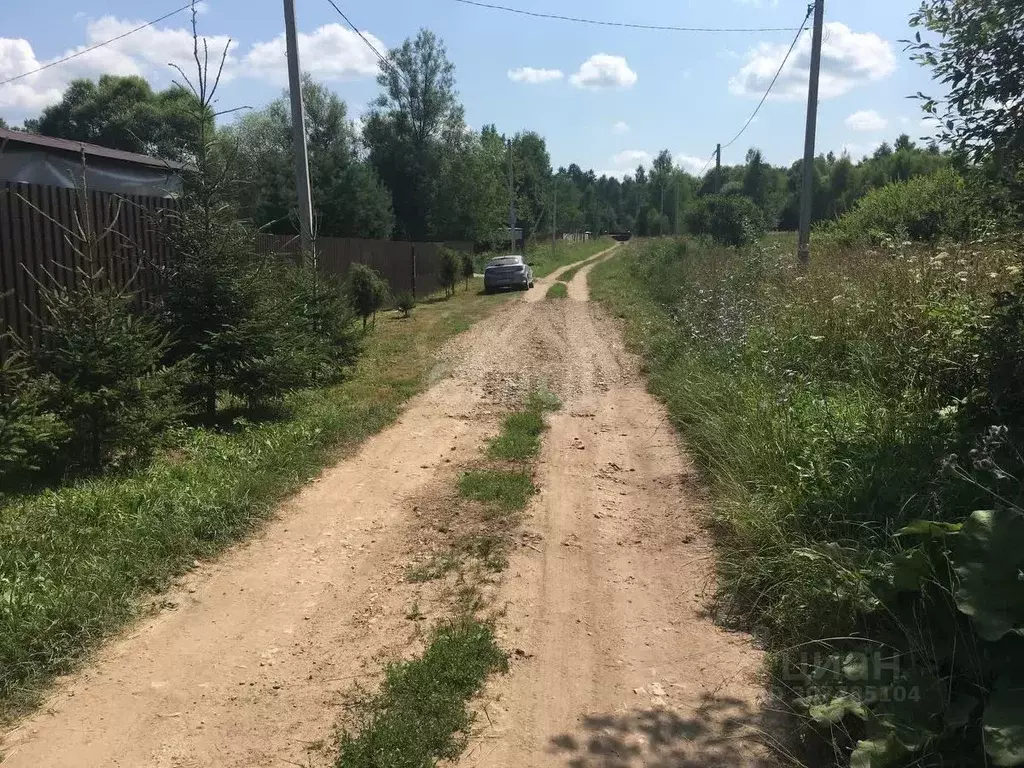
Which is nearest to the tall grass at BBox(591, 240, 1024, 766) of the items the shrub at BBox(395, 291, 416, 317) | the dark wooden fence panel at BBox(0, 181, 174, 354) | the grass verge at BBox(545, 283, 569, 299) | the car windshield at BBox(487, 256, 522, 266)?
the dark wooden fence panel at BBox(0, 181, 174, 354)

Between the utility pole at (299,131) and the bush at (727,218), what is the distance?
20970mm

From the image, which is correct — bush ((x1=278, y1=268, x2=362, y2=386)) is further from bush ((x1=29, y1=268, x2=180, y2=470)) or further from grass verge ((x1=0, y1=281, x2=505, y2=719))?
bush ((x1=29, y1=268, x2=180, y2=470))

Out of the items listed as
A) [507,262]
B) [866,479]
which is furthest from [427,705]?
[507,262]

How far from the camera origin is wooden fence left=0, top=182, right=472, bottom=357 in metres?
7.07

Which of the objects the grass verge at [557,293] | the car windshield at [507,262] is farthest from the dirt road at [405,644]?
the car windshield at [507,262]

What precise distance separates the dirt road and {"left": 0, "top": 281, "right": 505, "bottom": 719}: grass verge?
18 centimetres

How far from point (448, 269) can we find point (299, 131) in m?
14.0

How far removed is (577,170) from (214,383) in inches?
6010

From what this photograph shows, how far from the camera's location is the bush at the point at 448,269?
83.0 feet

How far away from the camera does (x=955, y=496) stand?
397 centimetres

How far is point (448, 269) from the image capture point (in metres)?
25.3

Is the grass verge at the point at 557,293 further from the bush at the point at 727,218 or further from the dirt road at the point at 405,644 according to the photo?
the dirt road at the point at 405,644

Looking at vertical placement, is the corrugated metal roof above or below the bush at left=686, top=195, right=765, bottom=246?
below

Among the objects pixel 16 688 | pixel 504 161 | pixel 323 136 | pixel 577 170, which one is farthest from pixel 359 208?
pixel 577 170
